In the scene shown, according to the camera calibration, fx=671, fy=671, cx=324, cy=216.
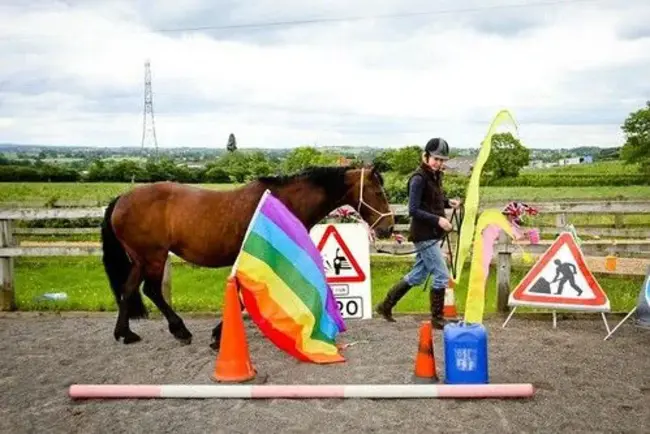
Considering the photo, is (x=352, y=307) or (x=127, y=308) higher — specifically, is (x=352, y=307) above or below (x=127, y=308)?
below

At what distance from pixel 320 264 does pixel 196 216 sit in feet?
4.18

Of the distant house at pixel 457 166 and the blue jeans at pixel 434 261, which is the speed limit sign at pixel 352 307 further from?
the distant house at pixel 457 166

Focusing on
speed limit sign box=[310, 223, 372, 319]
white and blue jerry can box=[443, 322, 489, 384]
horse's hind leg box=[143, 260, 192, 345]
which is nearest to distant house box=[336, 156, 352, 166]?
speed limit sign box=[310, 223, 372, 319]

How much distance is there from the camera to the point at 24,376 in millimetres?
5371

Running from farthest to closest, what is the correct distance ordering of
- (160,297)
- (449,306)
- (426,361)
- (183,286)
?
(183,286)
(449,306)
(160,297)
(426,361)

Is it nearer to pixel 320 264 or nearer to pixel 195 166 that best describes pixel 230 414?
pixel 320 264

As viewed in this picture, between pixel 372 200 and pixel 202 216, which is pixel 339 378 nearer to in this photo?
pixel 372 200

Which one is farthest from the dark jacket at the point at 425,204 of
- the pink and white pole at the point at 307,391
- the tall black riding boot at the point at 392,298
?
the pink and white pole at the point at 307,391

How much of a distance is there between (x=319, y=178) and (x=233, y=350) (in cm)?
195

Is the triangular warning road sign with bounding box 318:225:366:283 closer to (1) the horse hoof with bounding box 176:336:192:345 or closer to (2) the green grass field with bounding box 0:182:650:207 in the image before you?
(1) the horse hoof with bounding box 176:336:192:345

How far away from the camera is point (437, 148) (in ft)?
19.7

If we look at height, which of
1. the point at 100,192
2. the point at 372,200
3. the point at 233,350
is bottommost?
the point at 233,350

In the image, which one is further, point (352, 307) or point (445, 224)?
point (352, 307)

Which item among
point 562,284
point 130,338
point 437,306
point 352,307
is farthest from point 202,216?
point 562,284
